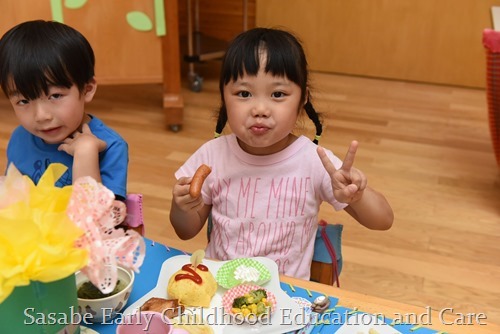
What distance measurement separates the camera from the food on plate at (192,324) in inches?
28.3

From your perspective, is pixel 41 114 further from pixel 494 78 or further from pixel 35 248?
pixel 494 78

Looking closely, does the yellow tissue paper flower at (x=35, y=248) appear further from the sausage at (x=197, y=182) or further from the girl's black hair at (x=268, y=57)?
the girl's black hair at (x=268, y=57)

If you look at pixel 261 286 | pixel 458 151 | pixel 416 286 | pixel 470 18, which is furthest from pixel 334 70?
pixel 261 286

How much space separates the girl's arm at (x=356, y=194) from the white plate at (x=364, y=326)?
0.69ft

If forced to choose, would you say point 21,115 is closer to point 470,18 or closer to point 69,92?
point 69,92

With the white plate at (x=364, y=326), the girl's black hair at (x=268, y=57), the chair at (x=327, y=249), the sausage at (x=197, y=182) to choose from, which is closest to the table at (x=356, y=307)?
the white plate at (x=364, y=326)

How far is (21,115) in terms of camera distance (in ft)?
3.24

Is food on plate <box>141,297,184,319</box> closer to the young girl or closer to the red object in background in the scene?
the young girl

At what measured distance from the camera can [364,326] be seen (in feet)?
2.52

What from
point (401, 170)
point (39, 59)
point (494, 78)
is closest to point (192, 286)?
point (39, 59)

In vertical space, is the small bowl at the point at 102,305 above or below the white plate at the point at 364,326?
above

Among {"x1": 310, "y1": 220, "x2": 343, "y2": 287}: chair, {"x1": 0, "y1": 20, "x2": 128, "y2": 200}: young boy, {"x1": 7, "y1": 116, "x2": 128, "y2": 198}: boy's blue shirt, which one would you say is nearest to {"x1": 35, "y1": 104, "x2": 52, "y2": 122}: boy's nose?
{"x1": 0, "y1": 20, "x2": 128, "y2": 200}: young boy

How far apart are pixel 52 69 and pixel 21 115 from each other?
0.11 m

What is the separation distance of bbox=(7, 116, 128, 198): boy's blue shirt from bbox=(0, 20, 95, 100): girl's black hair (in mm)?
133
